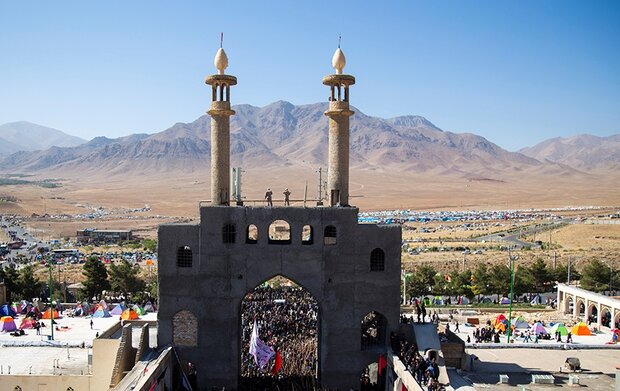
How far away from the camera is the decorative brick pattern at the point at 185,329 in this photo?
2902 centimetres

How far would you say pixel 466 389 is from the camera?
2506cm

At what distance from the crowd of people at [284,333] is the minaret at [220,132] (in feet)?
28.8

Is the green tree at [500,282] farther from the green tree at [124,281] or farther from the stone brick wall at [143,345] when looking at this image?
the stone brick wall at [143,345]

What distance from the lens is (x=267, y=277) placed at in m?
28.8

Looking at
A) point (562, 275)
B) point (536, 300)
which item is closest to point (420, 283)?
point (536, 300)

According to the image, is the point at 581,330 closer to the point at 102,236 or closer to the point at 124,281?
the point at 124,281

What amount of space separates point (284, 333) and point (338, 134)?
13.4 meters

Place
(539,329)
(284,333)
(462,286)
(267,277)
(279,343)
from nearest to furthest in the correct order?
(267,277) < (279,343) < (284,333) < (539,329) < (462,286)

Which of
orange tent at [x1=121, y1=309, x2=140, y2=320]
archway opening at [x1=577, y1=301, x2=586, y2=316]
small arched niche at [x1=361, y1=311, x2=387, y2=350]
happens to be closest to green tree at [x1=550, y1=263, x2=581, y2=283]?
archway opening at [x1=577, y1=301, x2=586, y2=316]

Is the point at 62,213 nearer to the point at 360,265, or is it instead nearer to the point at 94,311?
the point at 94,311

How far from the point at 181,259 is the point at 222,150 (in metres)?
5.78

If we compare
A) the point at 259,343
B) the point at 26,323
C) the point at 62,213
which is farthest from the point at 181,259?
the point at 62,213

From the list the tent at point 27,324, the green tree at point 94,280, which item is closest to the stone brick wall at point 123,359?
the tent at point 27,324

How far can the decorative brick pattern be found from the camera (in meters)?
29.0
